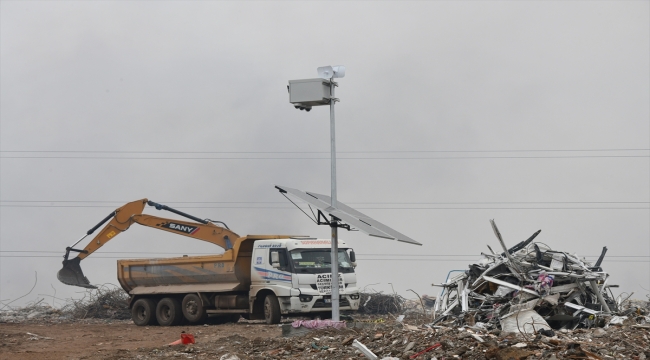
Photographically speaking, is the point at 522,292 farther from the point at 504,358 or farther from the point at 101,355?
the point at 101,355

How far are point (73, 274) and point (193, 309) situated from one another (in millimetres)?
5733

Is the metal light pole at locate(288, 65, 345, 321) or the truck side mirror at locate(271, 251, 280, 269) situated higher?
the metal light pole at locate(288, 65, 345, 321)

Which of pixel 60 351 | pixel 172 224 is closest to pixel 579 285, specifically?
pixel 60 351

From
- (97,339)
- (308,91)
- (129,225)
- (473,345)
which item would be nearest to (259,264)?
(97,339)

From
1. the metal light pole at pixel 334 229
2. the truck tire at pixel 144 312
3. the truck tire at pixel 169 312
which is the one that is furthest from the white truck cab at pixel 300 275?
the metal light pole at pixel 334 229

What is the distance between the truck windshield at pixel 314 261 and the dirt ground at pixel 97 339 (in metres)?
2.05

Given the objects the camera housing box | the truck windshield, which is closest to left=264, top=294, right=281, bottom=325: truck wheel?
the truck windshield

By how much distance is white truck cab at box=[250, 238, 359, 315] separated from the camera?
896 inches

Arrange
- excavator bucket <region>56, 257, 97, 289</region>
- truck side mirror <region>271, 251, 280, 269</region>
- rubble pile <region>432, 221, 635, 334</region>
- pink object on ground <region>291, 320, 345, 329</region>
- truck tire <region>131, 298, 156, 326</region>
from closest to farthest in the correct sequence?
rubble pile <region>432, 221, 635, 334</region> < pink object on ground <region>291, 320, 345, 329</region> < truck side mirror <region>271, 251, 280, 269</region> < truck tire <region>131, 298, 156, 326</region> < excavator bucket <region>56, 257, 97, 289</region>

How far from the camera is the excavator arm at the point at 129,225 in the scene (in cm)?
2855

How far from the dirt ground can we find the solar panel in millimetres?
3315

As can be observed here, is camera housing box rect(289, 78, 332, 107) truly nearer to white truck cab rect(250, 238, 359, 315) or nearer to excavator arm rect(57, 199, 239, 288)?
white truck cab rect(250, 238, 359, 315)

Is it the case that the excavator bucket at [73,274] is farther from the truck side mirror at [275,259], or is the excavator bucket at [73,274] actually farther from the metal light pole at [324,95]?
the metal light pole at [324,95]

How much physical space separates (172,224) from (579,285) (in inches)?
735
